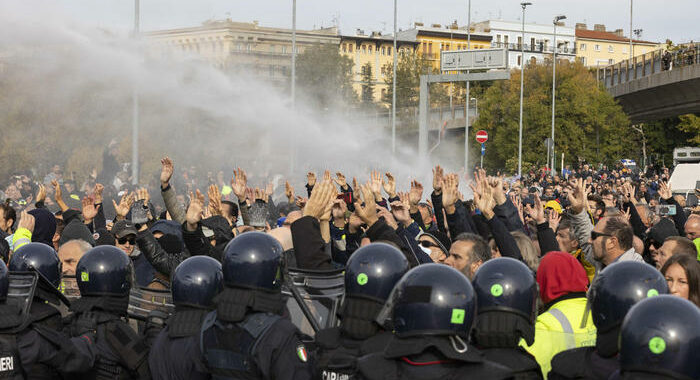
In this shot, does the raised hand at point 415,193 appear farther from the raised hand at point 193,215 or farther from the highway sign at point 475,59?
the highway sign at point 475,59

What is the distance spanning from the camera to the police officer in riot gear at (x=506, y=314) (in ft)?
12.0

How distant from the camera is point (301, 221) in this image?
5465mm

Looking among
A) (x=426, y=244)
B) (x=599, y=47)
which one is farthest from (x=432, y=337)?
(x=599, y=47)

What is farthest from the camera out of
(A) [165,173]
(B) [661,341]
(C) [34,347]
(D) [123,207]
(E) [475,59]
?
(E) [475,59]

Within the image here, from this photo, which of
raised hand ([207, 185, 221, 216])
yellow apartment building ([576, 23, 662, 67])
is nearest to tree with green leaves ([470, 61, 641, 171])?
raised hand ([207, 185, 221, 216])

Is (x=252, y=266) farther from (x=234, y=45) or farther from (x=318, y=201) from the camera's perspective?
(x=234, y=45)

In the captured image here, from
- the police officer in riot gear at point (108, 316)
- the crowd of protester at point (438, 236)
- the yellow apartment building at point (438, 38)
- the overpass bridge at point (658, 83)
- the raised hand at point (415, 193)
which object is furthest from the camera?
the yellow apartment building at point (438, 38)

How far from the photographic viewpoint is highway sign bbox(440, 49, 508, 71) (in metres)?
24.3

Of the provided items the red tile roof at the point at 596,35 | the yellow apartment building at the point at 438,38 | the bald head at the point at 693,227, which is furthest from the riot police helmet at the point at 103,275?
the red tile roof at the point at 596,35

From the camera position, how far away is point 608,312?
11.6ft

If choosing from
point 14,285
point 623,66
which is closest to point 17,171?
point 14,285

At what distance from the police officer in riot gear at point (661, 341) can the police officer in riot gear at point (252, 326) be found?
1.65 metres

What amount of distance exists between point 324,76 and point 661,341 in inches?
1342

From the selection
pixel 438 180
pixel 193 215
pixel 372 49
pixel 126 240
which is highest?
pixel 372 49
